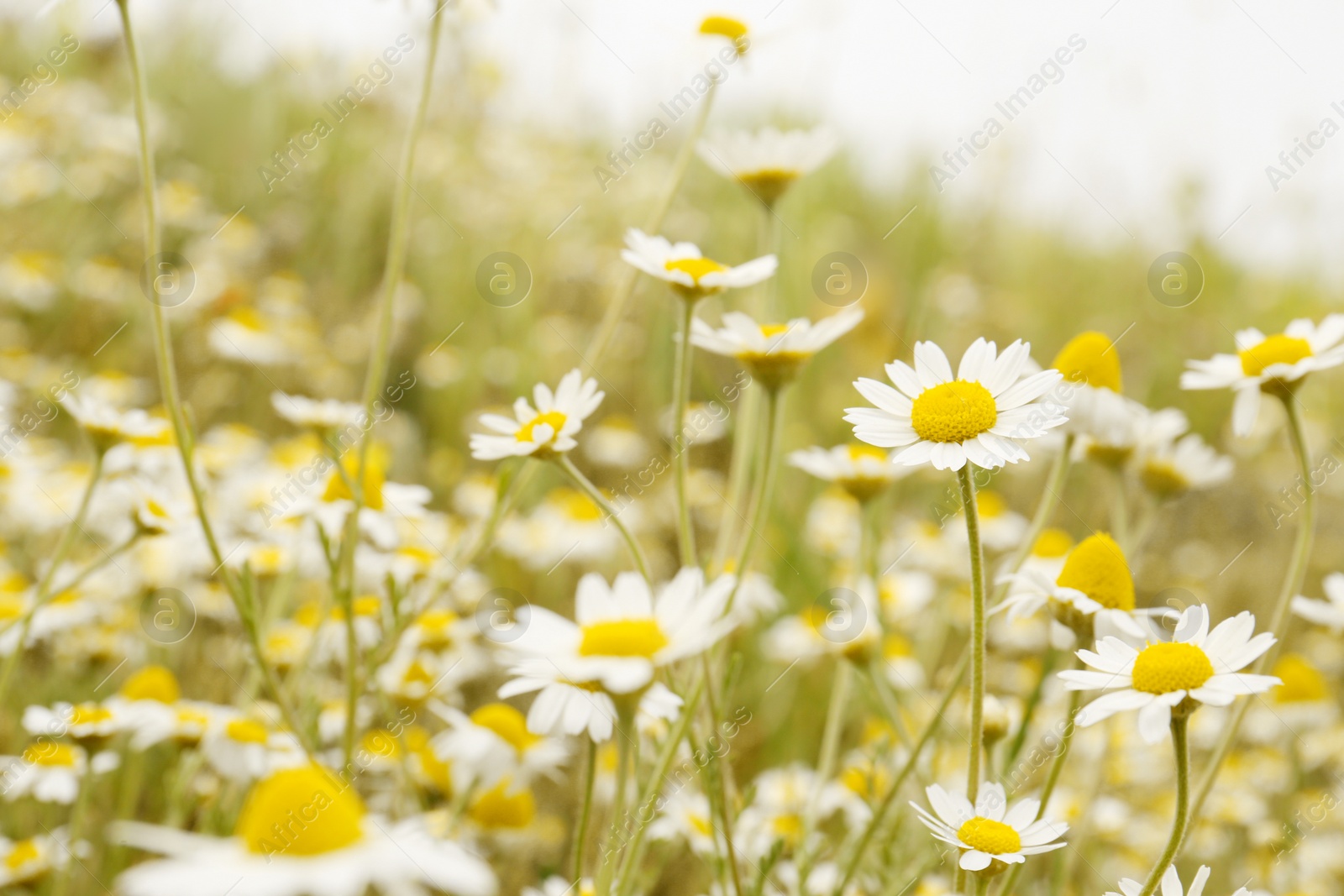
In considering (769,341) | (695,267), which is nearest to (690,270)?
(695,267)

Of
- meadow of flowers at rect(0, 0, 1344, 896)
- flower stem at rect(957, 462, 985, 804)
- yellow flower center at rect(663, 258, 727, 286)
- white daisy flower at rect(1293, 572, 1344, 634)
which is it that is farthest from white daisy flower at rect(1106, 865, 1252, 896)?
yellow flower center at rect(663, 258, 727, 286)

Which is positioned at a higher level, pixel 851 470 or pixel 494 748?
pixel 851 470

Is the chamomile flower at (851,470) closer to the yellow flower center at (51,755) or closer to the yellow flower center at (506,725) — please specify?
the yellow flower center at (506,725)

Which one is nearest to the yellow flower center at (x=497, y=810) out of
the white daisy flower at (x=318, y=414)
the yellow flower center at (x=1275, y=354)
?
the white daisy flower at (x=318, y=414)

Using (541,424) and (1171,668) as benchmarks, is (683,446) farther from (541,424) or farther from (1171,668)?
(1171,668)

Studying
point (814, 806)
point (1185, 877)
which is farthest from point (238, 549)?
point (1185, 877)

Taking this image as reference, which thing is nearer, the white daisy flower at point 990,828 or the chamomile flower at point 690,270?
the white daisy flower at point 990,828

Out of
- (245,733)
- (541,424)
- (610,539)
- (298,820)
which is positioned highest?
(541,424)
